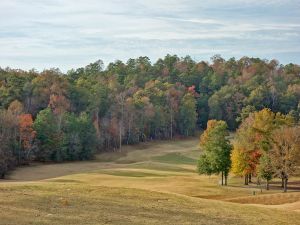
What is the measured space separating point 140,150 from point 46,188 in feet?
211

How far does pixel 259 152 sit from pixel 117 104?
5524 cm

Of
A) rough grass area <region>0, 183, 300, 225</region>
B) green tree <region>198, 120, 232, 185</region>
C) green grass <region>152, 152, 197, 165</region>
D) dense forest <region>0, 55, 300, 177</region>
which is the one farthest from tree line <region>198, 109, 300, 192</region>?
green grass <region>152, 152, 197, 165</region>

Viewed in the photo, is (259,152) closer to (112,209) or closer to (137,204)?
(137,204)

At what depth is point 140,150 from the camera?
98375 millimetres

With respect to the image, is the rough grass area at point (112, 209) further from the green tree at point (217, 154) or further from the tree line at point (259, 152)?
the green tree at point (217, 154)

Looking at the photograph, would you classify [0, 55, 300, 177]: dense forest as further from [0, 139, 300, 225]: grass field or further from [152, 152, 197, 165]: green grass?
[152, 152, 197, 165]: green grass

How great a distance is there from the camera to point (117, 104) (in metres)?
108

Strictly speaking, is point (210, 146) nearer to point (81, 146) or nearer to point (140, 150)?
point (81, 146)

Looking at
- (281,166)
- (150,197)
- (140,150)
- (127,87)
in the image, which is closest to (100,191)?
(150,197)

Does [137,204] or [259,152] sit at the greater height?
[259,152]

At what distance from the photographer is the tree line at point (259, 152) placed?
5322cm

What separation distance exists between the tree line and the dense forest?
1944 millimetres

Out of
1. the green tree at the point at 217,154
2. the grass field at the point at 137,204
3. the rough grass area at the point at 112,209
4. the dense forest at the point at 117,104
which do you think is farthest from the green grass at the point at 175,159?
the rough grass area at the point at 112,209

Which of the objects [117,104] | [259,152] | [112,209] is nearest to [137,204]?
[112,209]
